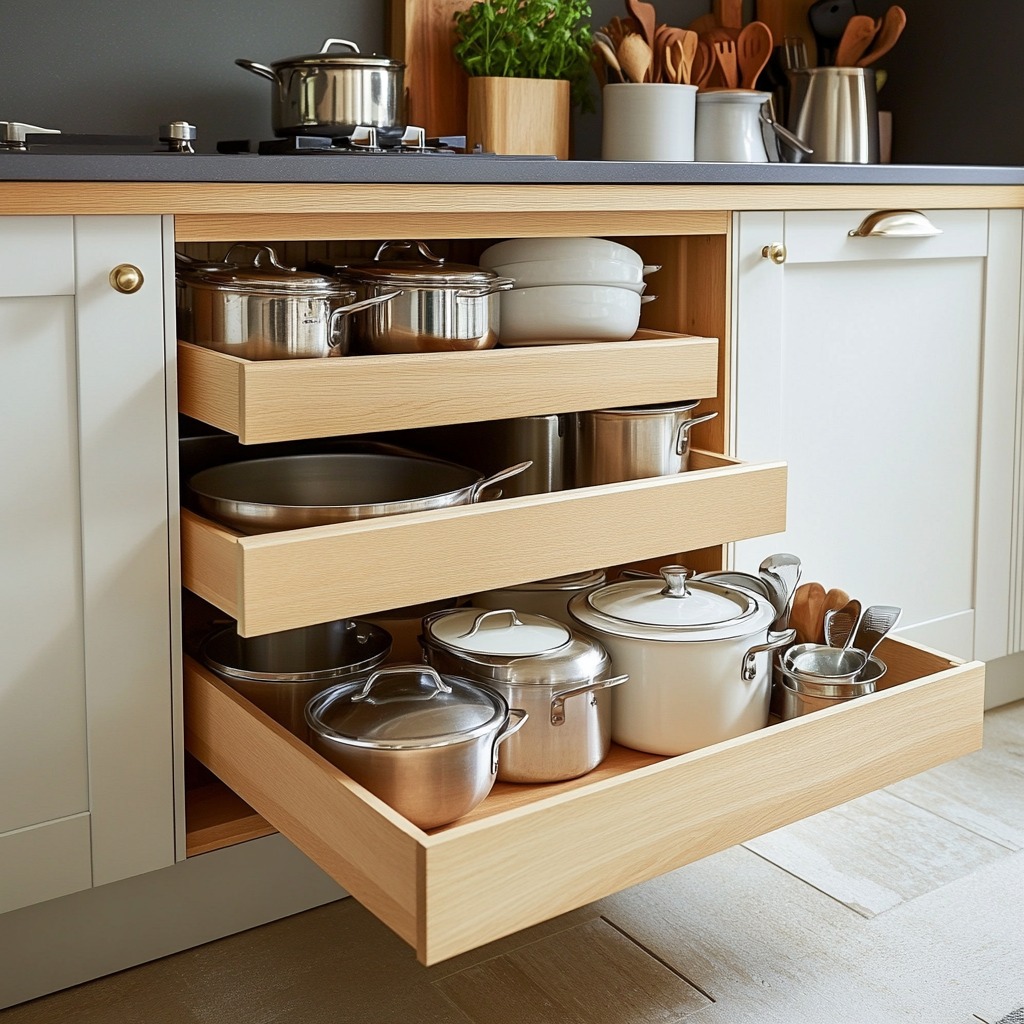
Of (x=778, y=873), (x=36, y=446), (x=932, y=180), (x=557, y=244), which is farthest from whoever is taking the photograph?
(x=932, y=180)

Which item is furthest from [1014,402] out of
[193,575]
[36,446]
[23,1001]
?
[23,1001]

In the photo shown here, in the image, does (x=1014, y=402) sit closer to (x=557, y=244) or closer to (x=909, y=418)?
(x=909, y=418)

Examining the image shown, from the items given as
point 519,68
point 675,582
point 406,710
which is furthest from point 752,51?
point 406,710

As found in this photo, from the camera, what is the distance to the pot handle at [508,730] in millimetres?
1252

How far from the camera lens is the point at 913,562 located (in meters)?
2.10

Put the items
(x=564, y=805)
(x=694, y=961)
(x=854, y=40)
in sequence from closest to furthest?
(x=564, y=805)
(x=694, y=961)
(x=854, y=40)

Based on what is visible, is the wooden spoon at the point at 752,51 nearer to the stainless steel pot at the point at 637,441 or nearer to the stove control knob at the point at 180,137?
the stainless steel pot at the point at 637,441

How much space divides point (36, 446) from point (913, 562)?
4.73 feet

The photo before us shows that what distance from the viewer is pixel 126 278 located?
128 centimetres

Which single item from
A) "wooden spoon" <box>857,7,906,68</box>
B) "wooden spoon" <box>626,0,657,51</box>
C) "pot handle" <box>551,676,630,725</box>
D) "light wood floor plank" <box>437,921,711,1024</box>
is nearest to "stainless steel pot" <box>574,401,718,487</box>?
"pot handle" <box>551,676,630,725</box>

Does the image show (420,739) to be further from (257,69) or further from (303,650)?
(257,69)

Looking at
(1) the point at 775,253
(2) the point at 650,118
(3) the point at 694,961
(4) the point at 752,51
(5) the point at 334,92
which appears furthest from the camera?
(4) the point at 752,51

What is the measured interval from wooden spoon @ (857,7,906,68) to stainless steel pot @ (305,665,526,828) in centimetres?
155

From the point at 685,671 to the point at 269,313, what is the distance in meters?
0.61
